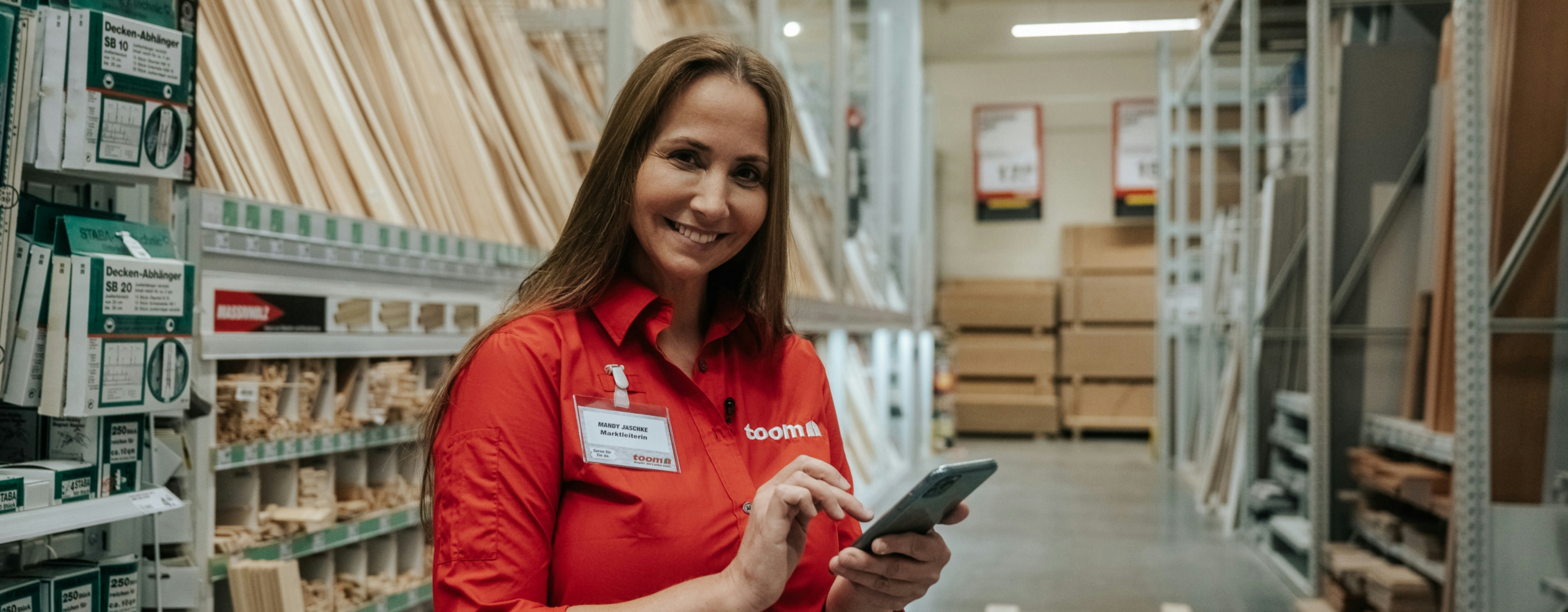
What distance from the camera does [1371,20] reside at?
5.14 m

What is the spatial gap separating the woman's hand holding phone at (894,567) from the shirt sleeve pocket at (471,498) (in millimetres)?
437

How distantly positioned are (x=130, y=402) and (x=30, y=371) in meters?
0.14

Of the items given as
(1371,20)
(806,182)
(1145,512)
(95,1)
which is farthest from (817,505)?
(1145,512)

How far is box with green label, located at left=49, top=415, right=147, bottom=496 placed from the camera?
62.2 inches

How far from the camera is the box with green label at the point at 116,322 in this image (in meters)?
1.49

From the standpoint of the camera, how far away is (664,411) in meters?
1.38

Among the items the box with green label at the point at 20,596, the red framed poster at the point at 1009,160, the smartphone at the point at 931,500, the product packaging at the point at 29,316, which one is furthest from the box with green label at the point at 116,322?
the red framed poster at the point at 1009,160

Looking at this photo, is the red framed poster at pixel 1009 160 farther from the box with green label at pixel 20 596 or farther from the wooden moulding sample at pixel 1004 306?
the box with green label at pixel 20 596

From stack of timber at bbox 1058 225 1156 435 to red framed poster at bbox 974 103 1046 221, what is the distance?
0.84 meters

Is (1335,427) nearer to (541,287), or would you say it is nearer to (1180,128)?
(541,287)

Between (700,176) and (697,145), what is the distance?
42mm

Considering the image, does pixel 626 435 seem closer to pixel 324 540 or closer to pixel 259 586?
pixel 259 586

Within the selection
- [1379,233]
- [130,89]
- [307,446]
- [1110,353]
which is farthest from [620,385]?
[1110,353]

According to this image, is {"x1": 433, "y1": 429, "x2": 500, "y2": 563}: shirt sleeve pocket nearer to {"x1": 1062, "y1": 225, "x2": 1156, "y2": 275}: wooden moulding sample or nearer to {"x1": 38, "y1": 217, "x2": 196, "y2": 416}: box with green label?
{"x1": 38, "y1": 217, "x2": 196, "y2": 416}: box with green label
